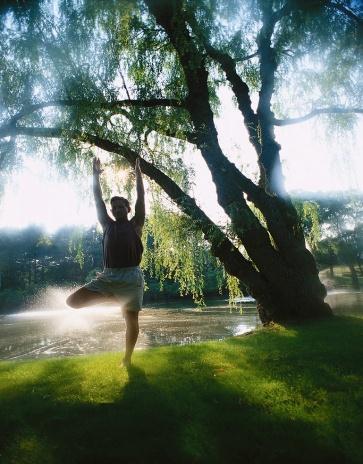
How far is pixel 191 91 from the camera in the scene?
7906 mm

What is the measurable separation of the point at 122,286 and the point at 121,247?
0.44 m

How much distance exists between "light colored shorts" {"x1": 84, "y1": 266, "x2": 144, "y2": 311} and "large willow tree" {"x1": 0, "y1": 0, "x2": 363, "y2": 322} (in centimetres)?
313

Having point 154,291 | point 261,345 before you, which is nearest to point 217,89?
point 261,345

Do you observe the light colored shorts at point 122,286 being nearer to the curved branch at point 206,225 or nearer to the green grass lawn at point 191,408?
the green grass lawn at point 191,408

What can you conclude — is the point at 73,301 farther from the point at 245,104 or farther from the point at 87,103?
the point at 245,104

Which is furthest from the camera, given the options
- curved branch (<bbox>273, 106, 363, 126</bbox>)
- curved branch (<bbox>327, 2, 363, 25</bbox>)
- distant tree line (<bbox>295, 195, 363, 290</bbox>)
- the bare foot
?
distant tree line (<bbox>295, 195, 363, 290</bbox>)

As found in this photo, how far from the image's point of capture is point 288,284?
7.28 m

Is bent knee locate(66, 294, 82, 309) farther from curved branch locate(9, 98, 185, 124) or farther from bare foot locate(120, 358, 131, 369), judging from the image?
curved branch locate(9, 98, 185, 124)

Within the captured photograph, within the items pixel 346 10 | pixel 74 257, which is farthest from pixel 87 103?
pixel 74 257

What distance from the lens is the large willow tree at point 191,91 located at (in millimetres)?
6629

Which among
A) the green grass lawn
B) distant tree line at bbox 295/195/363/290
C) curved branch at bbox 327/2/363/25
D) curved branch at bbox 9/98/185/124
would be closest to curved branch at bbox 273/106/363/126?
curved branch at bbox 327/2/363/25

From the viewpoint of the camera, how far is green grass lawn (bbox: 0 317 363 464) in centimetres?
270

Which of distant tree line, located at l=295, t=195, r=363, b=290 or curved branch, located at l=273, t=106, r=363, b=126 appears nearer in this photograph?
curved branch, located at l=273, t=106, r=363, b=126

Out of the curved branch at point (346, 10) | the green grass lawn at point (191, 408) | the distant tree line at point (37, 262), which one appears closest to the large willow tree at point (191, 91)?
the curved branch at point (346, 10)
